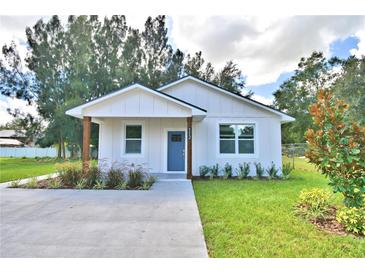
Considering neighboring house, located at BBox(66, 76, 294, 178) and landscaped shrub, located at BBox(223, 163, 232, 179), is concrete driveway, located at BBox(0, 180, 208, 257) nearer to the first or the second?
landscaped shrub, located at BBox(223, 163, 232, 179)

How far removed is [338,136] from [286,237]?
224 centimetres

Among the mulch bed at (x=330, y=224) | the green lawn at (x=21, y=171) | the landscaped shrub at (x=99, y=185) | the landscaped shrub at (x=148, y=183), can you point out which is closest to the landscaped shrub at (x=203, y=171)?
the landscaped shrub at (x=148, y=183)

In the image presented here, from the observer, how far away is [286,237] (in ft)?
12.8

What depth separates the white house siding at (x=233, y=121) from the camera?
11.2 meters

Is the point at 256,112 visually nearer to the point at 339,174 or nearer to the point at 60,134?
the point at 339,174

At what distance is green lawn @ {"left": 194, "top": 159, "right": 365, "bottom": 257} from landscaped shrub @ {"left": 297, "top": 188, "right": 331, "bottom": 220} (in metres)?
0.27

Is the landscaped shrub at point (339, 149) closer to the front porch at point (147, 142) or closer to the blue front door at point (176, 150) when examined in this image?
the front porch at point (147, 142)

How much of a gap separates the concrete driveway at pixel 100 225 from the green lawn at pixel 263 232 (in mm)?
312

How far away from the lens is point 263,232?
4.12m

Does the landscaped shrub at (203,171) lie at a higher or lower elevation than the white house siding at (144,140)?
lower

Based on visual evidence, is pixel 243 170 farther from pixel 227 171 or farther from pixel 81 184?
pixel 81 184

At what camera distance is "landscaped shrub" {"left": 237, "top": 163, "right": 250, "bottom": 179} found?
10.6 metres

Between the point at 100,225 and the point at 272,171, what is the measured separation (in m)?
8.32

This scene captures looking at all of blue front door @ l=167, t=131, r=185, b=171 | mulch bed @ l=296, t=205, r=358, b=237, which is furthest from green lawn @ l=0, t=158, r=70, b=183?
mulch bed @ l=296, t=205, r=358, b=237
